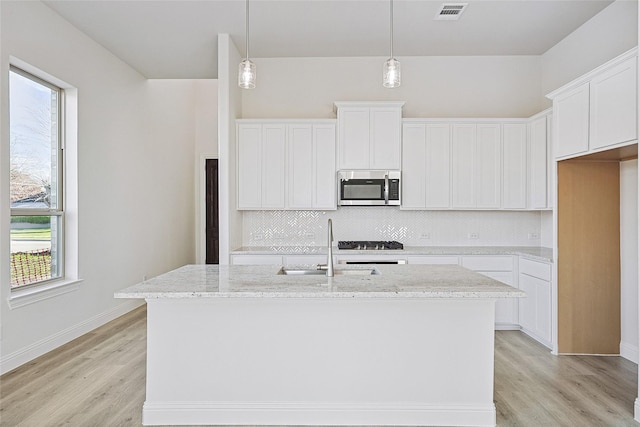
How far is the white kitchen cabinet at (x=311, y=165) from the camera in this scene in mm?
4949

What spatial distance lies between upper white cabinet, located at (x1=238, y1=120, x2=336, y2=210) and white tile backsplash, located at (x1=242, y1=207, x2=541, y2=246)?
0.37 meters

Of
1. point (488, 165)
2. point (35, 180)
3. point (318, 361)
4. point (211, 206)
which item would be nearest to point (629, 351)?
point (488, 165)

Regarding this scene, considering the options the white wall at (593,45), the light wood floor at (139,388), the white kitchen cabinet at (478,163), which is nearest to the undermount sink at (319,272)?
the light wood floor at (139,388)

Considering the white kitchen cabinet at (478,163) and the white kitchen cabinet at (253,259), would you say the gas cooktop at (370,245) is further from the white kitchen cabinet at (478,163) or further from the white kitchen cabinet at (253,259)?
the white kitchen cabinet at (478,163)

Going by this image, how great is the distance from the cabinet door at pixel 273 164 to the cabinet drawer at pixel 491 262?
84.2 inches

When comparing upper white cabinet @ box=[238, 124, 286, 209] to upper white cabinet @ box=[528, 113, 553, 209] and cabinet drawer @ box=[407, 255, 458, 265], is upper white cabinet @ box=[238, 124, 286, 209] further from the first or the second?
upper white cabinet @ box=[528, 113, 553, 209]

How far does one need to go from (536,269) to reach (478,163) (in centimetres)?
132

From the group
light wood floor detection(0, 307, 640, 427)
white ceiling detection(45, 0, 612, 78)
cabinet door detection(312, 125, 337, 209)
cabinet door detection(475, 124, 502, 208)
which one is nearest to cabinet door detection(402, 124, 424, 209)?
cabinet door detection(475, 124, 502, 208)

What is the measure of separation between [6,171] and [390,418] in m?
3.32

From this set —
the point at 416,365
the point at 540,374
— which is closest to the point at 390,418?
the point at 416,365

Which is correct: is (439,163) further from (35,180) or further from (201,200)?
(201,200)

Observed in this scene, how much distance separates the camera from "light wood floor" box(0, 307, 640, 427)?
106 inches

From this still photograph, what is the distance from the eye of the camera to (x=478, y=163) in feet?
16.1

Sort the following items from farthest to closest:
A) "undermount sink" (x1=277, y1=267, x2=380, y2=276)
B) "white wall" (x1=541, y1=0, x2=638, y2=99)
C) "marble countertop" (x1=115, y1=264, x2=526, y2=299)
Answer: "white wall" (x1=541, y1=0, x2=638, y2=99) < "undermount sink" (x1=277, y1=267, x2=380, y2=276) < "marble countertop" (x1=115, y1=264, x2=526, y2=299)
